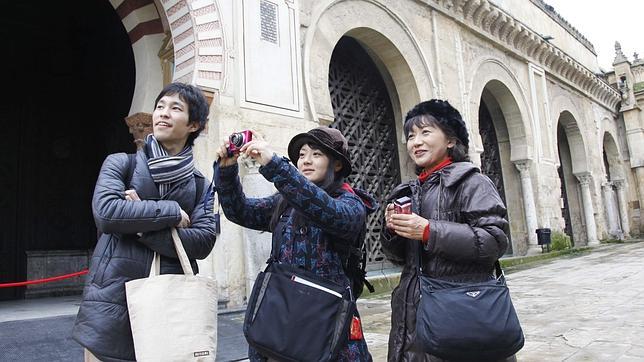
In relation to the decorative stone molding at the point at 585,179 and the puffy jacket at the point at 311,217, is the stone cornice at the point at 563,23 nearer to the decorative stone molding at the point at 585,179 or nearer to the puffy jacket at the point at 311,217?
the decorative stone molding at the point at 585,179

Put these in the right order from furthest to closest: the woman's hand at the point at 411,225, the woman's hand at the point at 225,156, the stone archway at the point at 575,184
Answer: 1. the stone archway at the point at 575,184
2. the woman's hand at the point at 225,156
3. the woman's hand at the point at 411,225

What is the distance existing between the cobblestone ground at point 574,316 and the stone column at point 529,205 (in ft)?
13.4

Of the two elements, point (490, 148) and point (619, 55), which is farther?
point (619, 55)

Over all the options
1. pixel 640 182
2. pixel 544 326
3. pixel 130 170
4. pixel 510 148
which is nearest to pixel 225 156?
pixel 130 170

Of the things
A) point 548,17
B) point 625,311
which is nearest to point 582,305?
point 625,311

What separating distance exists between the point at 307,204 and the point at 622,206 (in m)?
22.6

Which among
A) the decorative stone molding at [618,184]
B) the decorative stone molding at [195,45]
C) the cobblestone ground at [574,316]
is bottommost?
the cobblestone ground at [574,316]

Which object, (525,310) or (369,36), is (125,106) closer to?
(369,36)

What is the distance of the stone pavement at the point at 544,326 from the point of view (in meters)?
3.25

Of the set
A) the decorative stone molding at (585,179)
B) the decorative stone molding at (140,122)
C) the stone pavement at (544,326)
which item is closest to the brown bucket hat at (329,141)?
the stone pavement at (544,326)

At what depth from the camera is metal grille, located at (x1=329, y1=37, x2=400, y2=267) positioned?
347 inches

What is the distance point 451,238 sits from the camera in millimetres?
1533

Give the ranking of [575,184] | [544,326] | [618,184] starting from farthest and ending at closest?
[618,184]
[575,184]
[544,326]

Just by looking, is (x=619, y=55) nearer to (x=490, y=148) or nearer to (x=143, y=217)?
(x=490, y=148)
